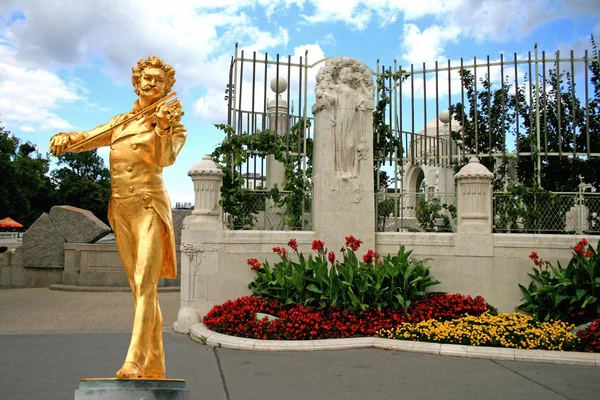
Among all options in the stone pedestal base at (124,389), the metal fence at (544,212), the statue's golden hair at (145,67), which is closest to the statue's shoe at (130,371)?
the stone pedestal base at (124,389)

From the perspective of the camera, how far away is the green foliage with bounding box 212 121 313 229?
1010cm

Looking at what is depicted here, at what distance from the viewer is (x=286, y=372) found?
6.55 metres

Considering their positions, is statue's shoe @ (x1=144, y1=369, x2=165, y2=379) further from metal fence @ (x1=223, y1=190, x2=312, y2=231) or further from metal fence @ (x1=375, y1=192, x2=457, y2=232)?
metal fence @ (x1=375, y1=192, x2=457, y2=232)

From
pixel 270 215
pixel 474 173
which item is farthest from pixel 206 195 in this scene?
pixel 474 173

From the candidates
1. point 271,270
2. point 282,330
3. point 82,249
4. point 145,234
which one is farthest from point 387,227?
point 82,249

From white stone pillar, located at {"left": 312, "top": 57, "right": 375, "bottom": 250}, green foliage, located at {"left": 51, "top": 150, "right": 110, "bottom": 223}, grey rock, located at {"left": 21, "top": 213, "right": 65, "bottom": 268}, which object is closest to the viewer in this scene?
white stone pillar, located at {"left": 312, "top": 57, "right": 375, "bottom": 250}

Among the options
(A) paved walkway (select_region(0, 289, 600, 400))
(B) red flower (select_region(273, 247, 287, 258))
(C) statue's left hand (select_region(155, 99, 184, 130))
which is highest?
(C) statue's left hand (select_region(155, 99, 184, 130))

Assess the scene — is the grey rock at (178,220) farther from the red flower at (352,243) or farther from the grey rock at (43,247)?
the red flower at (352,243)

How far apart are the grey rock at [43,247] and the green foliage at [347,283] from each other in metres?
8.62

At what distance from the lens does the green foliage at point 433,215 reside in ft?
33.7

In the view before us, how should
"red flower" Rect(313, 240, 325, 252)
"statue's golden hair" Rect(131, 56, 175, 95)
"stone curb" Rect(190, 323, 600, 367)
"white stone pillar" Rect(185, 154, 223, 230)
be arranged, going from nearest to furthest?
"statue's golden hair" Rect(131, 56, 175, 95), "stone curb" Rect(190, 323, 600, 367), "red flower" Rect(313, 240, 325, 252), "white stone pillar" Rect(185, 154, 223, 230)

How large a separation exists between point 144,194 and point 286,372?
325 cm

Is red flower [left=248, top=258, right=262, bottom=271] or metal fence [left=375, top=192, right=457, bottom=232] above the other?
metal fence [left=375, top=192, right=457, bottom=232]

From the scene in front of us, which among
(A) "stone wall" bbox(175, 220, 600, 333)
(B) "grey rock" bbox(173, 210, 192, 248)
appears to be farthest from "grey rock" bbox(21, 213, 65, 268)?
(A) "stone wall" bbox(175, 220, 600, 333)
